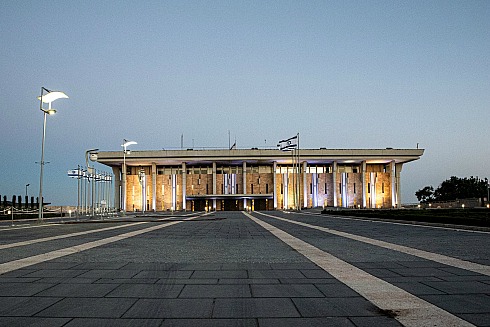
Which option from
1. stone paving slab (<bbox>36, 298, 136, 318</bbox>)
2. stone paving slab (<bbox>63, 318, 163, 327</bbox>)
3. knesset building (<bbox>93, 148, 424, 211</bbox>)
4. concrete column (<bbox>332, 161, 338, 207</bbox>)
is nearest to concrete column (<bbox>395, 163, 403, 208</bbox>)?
knesset building (<bbox>93, 148, 424, 211</bbox>)

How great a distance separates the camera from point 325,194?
296 ft

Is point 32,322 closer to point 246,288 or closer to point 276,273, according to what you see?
point 246,288

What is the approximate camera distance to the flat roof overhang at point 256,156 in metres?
86.8

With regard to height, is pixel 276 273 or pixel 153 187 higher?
pixel 153 187

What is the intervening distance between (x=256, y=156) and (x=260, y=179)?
6.19 meters

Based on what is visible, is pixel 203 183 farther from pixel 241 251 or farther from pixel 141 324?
pixel 141 324

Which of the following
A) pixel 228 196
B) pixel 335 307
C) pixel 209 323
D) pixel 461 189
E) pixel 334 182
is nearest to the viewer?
pixel 209 323

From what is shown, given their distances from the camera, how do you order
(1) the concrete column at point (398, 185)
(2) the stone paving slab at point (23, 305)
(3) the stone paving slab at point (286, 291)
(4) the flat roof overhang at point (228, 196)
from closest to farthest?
1. (2) the stone paving slab at point (23, 305)
2. (3) the stone paving slab at point (286, 291)
3. (4) the flat roof overhang at point (228, 196)
4. (1) the concrete column at point (398, 185)

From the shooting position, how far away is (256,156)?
86.7m

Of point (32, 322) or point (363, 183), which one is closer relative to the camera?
point (32, 322)

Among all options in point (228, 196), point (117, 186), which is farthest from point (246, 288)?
point (117, 186)

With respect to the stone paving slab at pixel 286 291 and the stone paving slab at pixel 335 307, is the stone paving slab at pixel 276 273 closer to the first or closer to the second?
the stone paving slab at pixel 286 291

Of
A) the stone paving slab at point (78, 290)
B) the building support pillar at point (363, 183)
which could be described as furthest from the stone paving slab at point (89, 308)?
the building support pillar at point (363, 183)

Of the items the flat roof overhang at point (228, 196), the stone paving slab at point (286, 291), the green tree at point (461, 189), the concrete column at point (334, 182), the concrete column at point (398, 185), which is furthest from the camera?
the green tree at point (461, 189)
